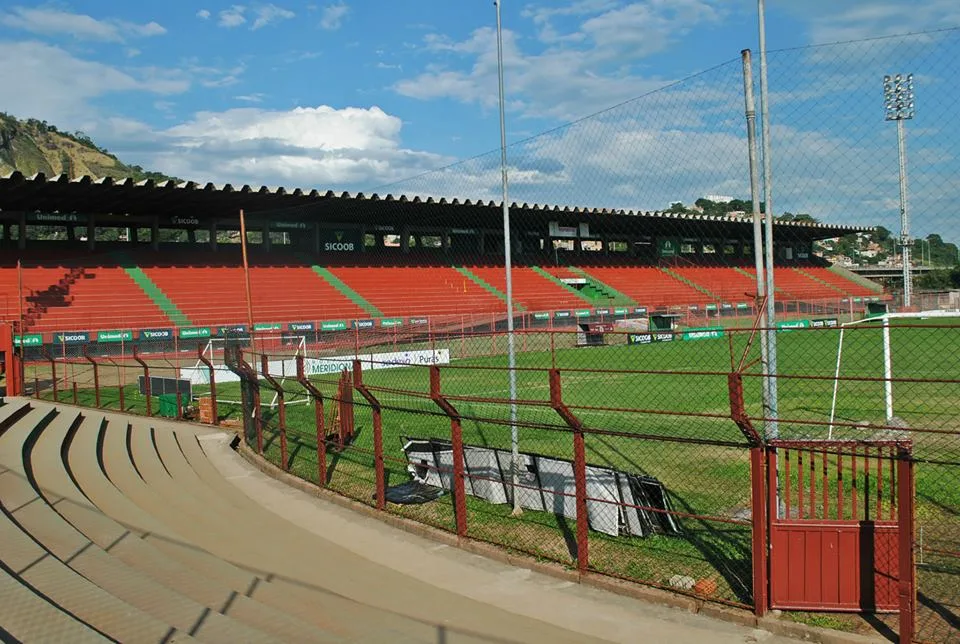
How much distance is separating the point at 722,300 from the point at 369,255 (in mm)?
20854

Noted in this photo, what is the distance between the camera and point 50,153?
581 feet

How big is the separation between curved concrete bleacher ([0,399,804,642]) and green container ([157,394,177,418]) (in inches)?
299

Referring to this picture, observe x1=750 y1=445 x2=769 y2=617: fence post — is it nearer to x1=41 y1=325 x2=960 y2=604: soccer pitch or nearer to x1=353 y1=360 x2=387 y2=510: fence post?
x1=41 y1=325 x2=960 y2=604: soccer pitch

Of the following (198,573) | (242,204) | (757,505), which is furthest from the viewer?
(242,204)

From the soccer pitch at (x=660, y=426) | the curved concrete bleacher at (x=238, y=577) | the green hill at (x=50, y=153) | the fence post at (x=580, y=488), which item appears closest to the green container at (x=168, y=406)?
the soccer pitch at (x=660, y=426)

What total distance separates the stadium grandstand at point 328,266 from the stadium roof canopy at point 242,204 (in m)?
0.12

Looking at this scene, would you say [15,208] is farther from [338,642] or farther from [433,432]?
[338,642]

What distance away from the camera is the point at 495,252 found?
50688 millimetres

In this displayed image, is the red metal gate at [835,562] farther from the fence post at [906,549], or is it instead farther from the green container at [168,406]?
the green container at [168,406]

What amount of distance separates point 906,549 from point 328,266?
41678 millimetres

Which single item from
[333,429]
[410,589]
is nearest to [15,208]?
[333,429]

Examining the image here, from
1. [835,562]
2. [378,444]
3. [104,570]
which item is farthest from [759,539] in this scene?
[104,570]

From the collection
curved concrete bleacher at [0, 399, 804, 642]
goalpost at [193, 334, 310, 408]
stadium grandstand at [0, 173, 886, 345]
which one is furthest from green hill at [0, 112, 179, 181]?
curved concrete bleacher at [0, 399, 804, 642]

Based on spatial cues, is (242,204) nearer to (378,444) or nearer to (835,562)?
(378,444)
